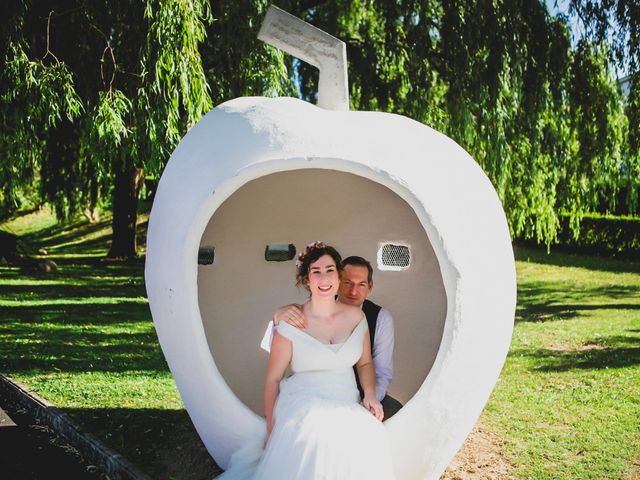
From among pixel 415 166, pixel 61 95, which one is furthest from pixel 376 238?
pixel 61 95

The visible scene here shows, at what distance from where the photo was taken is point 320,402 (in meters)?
3.91

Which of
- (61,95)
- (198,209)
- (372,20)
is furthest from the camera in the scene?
(372,20)

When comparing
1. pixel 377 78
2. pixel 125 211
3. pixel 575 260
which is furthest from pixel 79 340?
pixel 575 260

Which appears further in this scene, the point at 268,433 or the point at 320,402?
the point at 268,433

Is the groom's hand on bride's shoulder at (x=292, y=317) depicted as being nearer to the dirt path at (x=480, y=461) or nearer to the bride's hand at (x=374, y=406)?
the bride's hand at (x=374, y=406)

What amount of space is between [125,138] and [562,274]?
1334 centimetres

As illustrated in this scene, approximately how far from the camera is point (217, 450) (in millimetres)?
4523

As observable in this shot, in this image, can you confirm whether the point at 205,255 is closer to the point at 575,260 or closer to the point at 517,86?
the point at 517,86

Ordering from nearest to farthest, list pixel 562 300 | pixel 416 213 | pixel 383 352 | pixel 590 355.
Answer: pixel 416 213 < pixel 383 352 < pixel 590 355 < pixel 562 300

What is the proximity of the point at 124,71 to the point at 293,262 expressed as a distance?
3481mm

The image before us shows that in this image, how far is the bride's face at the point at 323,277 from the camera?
4.20 m

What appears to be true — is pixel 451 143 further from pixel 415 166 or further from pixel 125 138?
pixel 125 138

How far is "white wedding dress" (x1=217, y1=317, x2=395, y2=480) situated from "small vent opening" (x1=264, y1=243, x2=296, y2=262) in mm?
1597

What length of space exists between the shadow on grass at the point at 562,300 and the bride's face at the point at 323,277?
8.33 m
